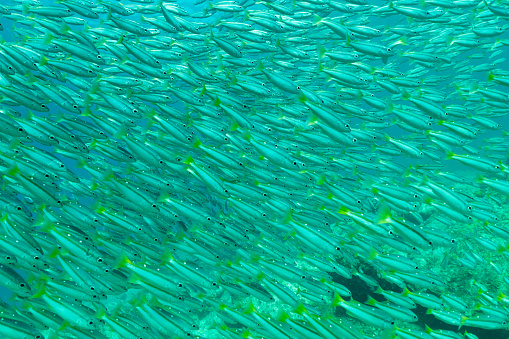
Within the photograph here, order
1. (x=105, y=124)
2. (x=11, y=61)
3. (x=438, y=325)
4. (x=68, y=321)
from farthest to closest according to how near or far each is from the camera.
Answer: (x=438, y=325) < (x=105, y=124) < (x=11, y=61) < (x=68, y=321)

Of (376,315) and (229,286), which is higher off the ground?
(376,315)

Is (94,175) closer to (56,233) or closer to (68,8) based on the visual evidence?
(56,233)

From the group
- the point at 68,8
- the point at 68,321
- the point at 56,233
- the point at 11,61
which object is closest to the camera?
the point at 68,321

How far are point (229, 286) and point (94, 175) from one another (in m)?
2.95

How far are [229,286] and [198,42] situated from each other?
722 centimetres

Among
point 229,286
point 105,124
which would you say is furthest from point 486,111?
point 105,124

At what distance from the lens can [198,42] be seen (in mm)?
9523

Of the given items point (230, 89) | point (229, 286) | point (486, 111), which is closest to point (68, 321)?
point (229, 286)

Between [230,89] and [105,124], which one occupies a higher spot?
[230,89]

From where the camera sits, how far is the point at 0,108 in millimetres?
5066

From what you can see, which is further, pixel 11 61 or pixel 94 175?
pixel 94 175

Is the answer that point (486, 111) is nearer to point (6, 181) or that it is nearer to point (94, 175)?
point (94, 175)

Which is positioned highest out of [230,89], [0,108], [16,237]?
[230,89]

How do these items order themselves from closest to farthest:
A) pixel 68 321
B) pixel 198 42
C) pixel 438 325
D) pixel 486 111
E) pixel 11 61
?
pixel 68 321
pixel 11 61
pixel 438 325
pixel 198 42
pixel 486 111
